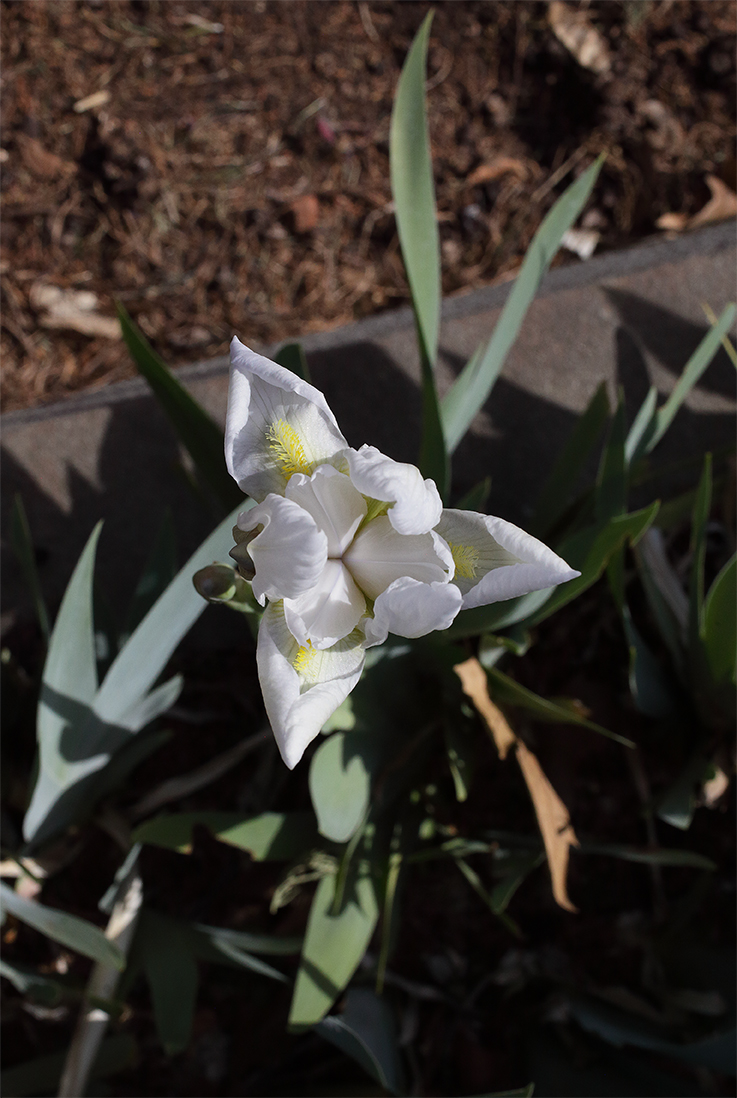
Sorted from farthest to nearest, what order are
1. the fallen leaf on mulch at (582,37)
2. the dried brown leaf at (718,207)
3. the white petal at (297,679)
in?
1. the fallen leaf on mulch at (582,37)
2. the dried brown leaf at (718,207)
3. the white petal at (297,679)

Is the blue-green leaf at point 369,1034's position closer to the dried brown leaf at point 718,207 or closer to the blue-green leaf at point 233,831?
the blue-green leaf at point 233,831

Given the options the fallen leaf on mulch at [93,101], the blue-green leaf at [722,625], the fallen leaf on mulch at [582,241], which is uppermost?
the fallen leaf on mulch at [93,101]

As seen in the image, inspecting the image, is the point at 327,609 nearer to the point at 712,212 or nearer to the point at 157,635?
the point at 157,635

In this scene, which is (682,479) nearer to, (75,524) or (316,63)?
(75,524)

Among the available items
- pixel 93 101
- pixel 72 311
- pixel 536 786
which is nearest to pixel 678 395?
pixel 536 786

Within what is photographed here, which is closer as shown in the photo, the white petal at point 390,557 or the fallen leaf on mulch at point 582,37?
the white petal at point 390,557

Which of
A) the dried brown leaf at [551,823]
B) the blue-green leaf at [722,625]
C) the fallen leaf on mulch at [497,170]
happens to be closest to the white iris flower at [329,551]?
the blue-green leaf at [722,625]

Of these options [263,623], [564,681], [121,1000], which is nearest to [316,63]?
[564,681]

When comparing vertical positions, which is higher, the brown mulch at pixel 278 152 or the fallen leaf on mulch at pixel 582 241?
the brown mulch at pixel 278 152
